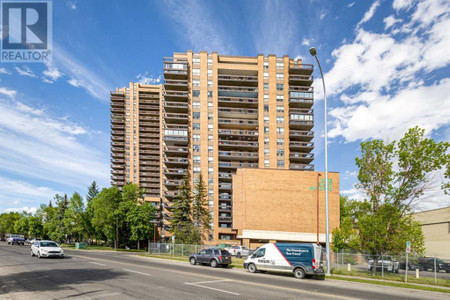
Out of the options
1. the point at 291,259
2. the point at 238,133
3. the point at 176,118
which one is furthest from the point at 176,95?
the point at 291,259

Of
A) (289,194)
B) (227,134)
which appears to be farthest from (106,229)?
(289,194)

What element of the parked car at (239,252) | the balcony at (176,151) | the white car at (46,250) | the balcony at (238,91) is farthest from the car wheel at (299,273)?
the balcony at (238,91)

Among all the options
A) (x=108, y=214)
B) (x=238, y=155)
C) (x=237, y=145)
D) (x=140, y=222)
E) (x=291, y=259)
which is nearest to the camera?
(x=291, y=259)

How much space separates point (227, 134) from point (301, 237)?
32.7 m

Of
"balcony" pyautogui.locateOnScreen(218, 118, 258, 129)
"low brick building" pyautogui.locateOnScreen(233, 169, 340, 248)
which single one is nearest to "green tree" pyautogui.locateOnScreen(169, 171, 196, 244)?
"low brick building" pyautogui.locateOnScreen(233, 169, 340, 248)

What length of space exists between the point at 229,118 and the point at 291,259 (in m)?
60.5

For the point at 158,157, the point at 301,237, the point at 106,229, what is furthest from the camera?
the point at 158,157

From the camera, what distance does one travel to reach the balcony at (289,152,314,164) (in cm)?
7381

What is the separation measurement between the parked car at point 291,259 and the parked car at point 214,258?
3290 mm

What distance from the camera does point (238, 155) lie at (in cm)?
7444

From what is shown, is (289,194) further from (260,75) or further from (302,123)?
(260,75)

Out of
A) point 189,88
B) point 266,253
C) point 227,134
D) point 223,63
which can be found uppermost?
point 223,63

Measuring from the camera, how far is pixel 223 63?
78188mm

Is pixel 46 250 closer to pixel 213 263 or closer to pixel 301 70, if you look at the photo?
pixel 213 263
